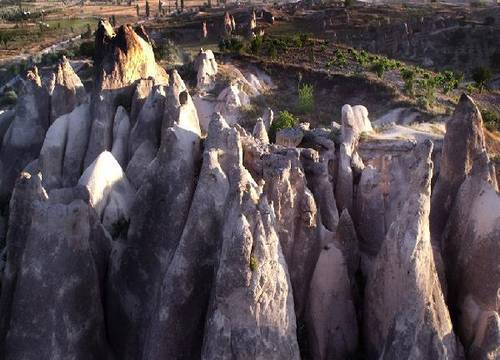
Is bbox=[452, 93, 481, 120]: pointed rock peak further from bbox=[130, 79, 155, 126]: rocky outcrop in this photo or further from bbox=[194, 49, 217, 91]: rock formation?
bbox=[194, 49, 217, 91]: rock formation

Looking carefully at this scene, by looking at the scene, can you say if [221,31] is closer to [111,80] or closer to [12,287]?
[111,80]

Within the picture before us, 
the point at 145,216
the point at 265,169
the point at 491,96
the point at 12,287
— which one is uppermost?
the point at 265,169

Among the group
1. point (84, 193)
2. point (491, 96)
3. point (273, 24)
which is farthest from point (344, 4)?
point (84, 193)

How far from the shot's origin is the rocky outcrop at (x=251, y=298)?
8141 millimetres

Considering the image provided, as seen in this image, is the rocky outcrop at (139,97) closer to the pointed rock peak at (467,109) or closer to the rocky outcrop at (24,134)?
the rocky outcrop at (24,134)

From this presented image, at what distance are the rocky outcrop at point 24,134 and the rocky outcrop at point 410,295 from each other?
1293 centimetres

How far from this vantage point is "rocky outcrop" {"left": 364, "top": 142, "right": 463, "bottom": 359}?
793 centimetres

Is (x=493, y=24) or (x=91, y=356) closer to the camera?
(x=91, y=356)

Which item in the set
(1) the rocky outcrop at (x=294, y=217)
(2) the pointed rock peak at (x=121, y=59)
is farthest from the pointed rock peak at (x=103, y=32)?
(1) the rocky outcrop at (x=294, y=217)

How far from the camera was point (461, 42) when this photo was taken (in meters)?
66.5

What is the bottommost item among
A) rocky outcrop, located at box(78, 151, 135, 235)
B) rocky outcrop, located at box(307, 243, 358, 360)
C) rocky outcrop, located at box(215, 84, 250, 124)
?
rocky outcrop, located at box(215, 84, 250, 124)

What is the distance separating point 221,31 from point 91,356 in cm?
6816

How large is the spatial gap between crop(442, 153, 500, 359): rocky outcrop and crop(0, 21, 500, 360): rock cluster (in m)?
0.03

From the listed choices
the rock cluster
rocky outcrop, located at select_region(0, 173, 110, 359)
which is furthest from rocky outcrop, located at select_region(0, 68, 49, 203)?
rocky outcrop, located at select_region(0, 173, 110, 359)
